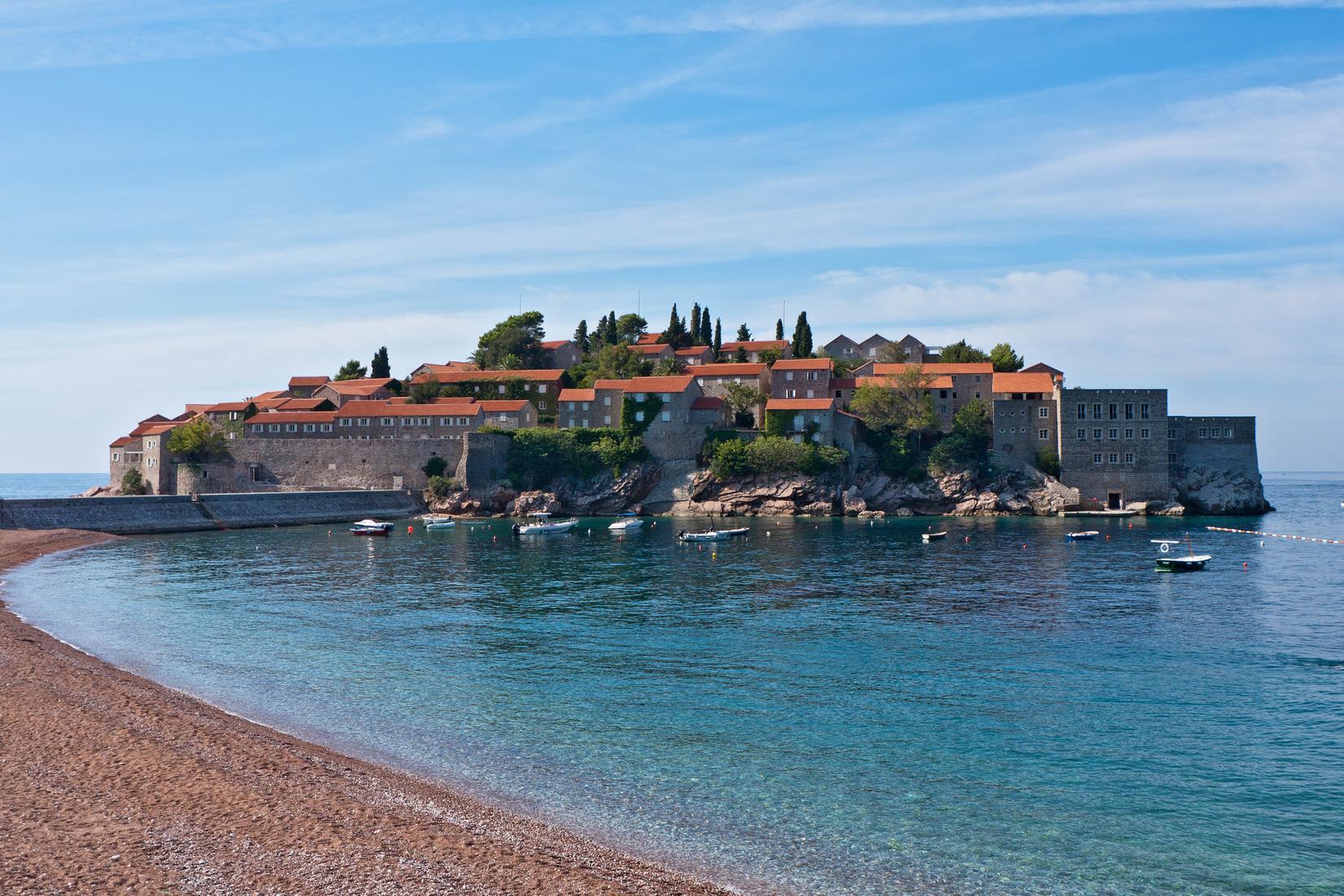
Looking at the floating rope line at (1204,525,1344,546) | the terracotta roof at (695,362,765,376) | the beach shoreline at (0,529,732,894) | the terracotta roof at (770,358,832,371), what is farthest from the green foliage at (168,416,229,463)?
the floating rope line at (1204,525,1344,546)

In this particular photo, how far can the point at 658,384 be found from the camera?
91.6 metres

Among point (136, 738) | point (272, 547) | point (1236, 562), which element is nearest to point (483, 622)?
point (136, 738)

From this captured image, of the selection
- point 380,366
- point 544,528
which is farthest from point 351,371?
point 544,528

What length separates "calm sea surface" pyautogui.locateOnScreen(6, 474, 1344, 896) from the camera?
1391 centimetres

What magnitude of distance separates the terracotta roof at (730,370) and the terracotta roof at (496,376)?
1629cm

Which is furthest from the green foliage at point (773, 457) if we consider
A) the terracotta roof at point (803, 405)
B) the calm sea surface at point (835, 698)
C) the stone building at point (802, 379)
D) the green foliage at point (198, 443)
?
the green foliage at point (198, 443)

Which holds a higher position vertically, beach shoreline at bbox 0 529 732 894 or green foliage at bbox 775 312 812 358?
green foliage at bbox 775 312 812 358

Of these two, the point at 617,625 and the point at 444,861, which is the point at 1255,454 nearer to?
the point at 617,625

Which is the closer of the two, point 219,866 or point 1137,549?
point 219,866

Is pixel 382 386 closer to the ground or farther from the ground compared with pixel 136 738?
farther from the ground

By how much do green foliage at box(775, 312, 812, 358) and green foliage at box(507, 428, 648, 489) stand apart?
1125 inches

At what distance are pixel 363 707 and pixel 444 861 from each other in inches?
402

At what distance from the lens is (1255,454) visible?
289 feet

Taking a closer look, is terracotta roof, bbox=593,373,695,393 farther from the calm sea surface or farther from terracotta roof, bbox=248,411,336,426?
the calm sea surface
